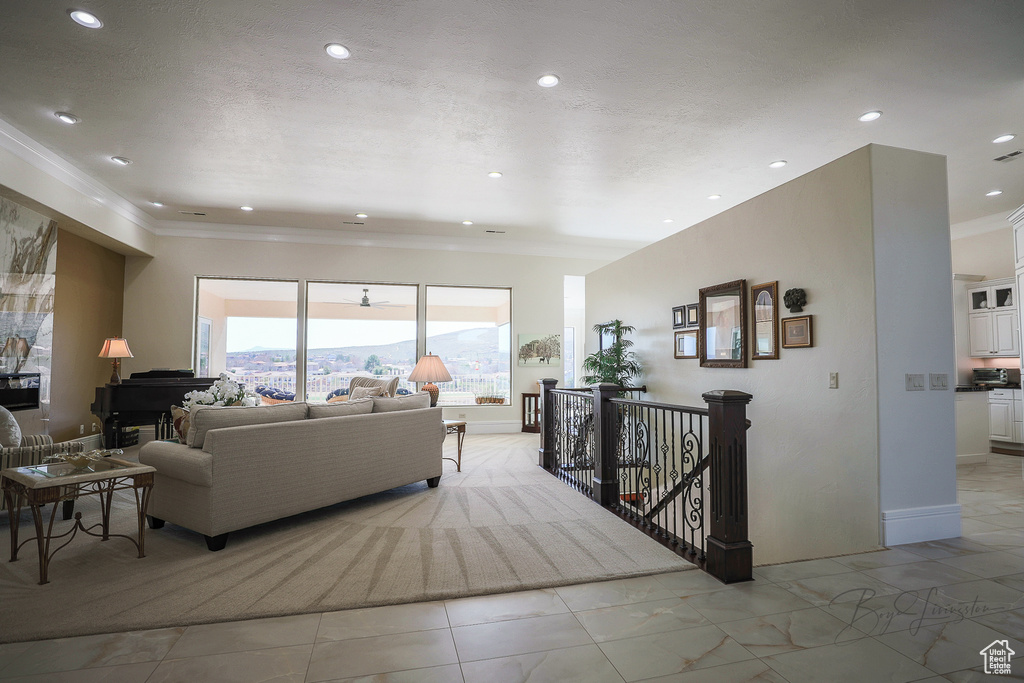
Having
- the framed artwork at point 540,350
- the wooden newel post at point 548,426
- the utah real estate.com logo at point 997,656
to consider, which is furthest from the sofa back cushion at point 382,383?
the utah real estate.com logo at point 997,656

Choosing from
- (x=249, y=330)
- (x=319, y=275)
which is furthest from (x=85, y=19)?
(x=249, y=330)

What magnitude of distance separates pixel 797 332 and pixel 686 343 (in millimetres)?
1724

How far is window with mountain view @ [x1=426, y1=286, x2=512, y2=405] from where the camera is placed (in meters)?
8.77

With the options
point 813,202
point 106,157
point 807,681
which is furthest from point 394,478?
point 106,157

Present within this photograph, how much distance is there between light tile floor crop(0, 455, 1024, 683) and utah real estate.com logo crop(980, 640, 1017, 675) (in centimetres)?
3

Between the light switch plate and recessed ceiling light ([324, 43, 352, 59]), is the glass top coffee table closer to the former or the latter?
recessed ceiling light ([324, 43, 352, 59])

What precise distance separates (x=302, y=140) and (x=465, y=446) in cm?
444

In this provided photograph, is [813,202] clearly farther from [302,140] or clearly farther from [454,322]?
[454,322]

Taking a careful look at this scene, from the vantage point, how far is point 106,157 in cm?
528

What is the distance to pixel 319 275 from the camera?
326 inches

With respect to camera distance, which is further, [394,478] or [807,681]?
[394,478]

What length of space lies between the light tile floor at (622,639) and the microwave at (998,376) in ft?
18.5

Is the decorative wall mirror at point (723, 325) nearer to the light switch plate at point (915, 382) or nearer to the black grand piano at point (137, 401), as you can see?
the light switch plate at point (915, 382)

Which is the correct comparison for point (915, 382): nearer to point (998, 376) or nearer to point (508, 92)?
point (508, 92)
